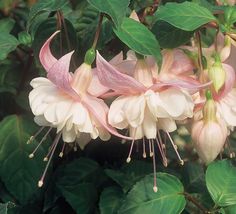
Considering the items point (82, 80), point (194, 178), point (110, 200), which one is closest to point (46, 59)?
point (82, 80)

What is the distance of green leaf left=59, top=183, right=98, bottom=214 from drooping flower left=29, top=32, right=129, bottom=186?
1.10 feet

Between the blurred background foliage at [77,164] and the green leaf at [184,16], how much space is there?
2.2 inches

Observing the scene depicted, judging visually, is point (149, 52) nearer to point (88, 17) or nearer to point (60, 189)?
point (88, 17)

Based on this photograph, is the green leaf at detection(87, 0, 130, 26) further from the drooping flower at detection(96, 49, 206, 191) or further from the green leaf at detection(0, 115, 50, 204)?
the green leaf at detection(0, 115, 50, 204)

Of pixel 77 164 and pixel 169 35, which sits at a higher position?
pixel 169 35

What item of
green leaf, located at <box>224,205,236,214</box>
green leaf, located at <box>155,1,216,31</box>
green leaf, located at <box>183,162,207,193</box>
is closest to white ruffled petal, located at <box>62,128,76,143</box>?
green leaf, located at <box>155,1,216,31</box>

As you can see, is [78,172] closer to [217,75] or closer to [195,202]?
[195,202]

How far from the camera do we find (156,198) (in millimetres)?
1091

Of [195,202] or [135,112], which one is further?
[195,202]

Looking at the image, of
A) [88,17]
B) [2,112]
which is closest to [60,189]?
[2,112]

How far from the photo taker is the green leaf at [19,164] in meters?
1.24

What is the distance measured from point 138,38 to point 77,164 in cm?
44

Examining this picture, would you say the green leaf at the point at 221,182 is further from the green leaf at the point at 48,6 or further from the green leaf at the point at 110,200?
the green leaf at the point at 48,6

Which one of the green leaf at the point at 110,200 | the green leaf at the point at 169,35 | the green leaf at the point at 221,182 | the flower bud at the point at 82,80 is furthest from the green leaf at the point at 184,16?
the green leaf at the point at 110,200
